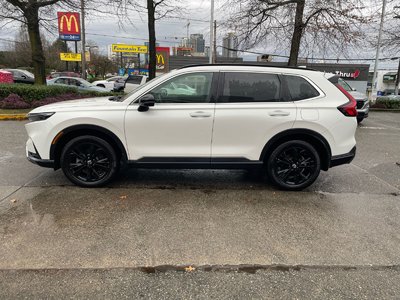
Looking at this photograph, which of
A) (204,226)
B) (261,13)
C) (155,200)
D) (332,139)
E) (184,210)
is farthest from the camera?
(261,13)

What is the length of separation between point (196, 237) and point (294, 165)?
2065 millimetres

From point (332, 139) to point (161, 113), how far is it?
243cm

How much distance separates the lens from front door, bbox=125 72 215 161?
4523 mm

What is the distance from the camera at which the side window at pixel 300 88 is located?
4.71 meters

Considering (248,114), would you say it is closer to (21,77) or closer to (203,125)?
(203,125)

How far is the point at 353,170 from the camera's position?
616 centimetres

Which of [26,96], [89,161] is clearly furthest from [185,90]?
[26,96]

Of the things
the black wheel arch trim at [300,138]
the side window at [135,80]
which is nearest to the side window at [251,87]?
the black wheel arch trim at [300,138]

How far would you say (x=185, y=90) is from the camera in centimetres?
461

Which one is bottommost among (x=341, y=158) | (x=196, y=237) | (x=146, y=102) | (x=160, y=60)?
(x=196, y=237)

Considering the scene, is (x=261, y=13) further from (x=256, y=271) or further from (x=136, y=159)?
(x=256, y=271)

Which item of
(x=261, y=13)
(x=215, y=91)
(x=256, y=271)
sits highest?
(x=261, y=13)

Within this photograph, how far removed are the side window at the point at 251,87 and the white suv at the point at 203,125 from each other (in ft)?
0.05

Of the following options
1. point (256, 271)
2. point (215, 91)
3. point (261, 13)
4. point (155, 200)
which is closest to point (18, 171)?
point (155, 200)
